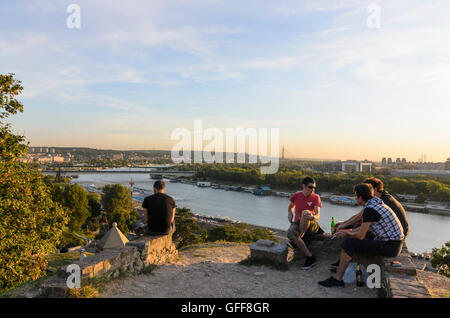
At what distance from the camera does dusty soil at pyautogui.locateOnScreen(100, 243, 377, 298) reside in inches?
141

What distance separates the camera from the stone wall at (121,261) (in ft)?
11.0

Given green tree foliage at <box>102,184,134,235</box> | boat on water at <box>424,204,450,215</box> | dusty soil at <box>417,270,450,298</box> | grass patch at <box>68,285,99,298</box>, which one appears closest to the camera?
grass patch at <box>68,285,99,298</box>

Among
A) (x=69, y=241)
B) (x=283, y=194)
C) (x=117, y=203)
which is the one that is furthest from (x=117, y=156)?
(x=69, y=241)

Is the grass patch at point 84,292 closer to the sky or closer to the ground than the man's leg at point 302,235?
closer to the ground

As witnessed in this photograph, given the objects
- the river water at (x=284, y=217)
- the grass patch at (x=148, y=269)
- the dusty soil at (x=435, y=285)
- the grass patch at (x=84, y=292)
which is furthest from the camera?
the river water at (x=284, y=217)

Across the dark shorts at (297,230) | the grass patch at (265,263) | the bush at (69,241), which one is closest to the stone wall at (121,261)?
the grass patch at (265,263)

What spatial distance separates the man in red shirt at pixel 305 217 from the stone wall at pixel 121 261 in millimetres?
2086

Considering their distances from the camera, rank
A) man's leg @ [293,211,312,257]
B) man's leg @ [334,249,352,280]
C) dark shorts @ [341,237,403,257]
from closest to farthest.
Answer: dark shorts @ [341,237,403,257] → man's leg @ [334,249,352,280] → man's leg @ [293,211,312,257]

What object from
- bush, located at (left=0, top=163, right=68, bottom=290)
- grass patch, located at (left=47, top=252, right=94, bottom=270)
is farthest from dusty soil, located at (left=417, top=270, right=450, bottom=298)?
grass patch, located at (left=47, top=252, right=94, bottom=270)

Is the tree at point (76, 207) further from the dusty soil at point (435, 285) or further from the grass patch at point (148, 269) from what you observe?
the dusty soil at point (435, 285)

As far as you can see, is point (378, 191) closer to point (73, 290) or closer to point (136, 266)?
point (136, 266)

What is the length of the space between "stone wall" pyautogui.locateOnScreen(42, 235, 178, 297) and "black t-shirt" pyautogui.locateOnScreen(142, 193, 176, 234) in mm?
182

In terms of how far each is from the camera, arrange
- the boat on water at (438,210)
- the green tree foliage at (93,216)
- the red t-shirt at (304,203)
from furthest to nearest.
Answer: the boat on water at (438,210) → the green tree foliage at (93,216) → the red t-shirt at (304,203)

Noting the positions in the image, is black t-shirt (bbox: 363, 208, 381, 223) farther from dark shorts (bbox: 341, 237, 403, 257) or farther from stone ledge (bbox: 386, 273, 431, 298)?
stone ledge (bbox: 386, 273, 431, 298)
